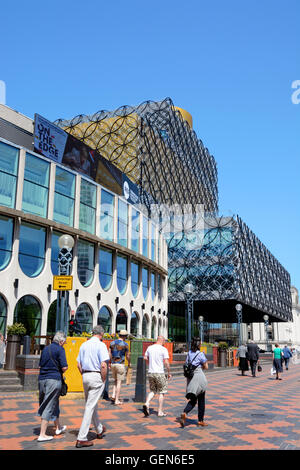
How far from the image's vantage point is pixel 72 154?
3378cm

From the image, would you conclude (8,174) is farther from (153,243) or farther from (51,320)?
(153,243)

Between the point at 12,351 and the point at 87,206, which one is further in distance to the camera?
the point at 87,206

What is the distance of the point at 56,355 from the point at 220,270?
5105cm

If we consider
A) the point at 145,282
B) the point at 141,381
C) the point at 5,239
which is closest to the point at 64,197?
the point at 5,239

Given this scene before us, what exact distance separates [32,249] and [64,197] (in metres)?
4.65

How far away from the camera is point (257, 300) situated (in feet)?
216

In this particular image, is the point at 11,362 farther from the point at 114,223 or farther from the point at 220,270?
the point at 220,270

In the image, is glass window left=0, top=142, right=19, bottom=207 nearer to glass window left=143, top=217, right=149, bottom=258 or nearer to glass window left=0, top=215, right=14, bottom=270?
glass window left=0, top=215, right=14, bottom=270

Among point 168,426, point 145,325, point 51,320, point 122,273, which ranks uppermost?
point 122,273

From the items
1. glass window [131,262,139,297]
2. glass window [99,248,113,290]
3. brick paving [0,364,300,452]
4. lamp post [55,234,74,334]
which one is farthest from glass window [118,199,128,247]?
brick paving [0,364,300,452]

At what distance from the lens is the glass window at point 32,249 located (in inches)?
951

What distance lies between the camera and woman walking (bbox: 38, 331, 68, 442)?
6.95m

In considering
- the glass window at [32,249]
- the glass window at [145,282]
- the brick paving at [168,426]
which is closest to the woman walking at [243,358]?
Result: the brick paving at [168,426]
